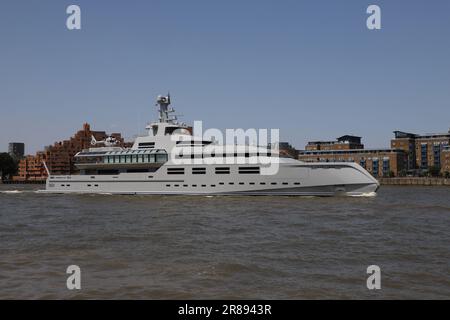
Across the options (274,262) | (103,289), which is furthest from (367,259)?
(103,289)

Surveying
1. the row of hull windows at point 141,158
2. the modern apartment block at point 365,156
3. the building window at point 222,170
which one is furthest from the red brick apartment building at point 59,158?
the building window at point 222,170

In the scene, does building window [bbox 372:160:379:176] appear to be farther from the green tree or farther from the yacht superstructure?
the green tree

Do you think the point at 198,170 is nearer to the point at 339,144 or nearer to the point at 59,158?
the point at 339,144

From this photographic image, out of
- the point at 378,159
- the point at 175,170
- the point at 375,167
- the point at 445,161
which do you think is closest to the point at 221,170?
the point at 175,170

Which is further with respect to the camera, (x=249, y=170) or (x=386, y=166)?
(x=386, y=166)

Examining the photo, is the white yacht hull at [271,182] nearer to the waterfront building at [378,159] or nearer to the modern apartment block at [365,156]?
the modern apartment block at [365,156]

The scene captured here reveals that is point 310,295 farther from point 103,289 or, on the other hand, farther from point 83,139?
point 83,139

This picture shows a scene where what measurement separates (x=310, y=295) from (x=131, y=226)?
13289 millimetres

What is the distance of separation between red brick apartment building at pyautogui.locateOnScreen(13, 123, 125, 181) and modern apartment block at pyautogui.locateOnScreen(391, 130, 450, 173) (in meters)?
85.8

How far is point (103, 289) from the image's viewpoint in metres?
10.2

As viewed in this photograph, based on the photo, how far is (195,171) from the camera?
40.0 meters

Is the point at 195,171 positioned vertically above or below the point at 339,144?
below

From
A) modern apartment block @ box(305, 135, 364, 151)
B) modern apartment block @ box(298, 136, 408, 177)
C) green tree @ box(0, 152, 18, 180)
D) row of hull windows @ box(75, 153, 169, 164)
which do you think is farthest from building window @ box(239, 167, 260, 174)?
green tree @ box(0, 152, 18, 180)

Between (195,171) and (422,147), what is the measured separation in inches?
4530
